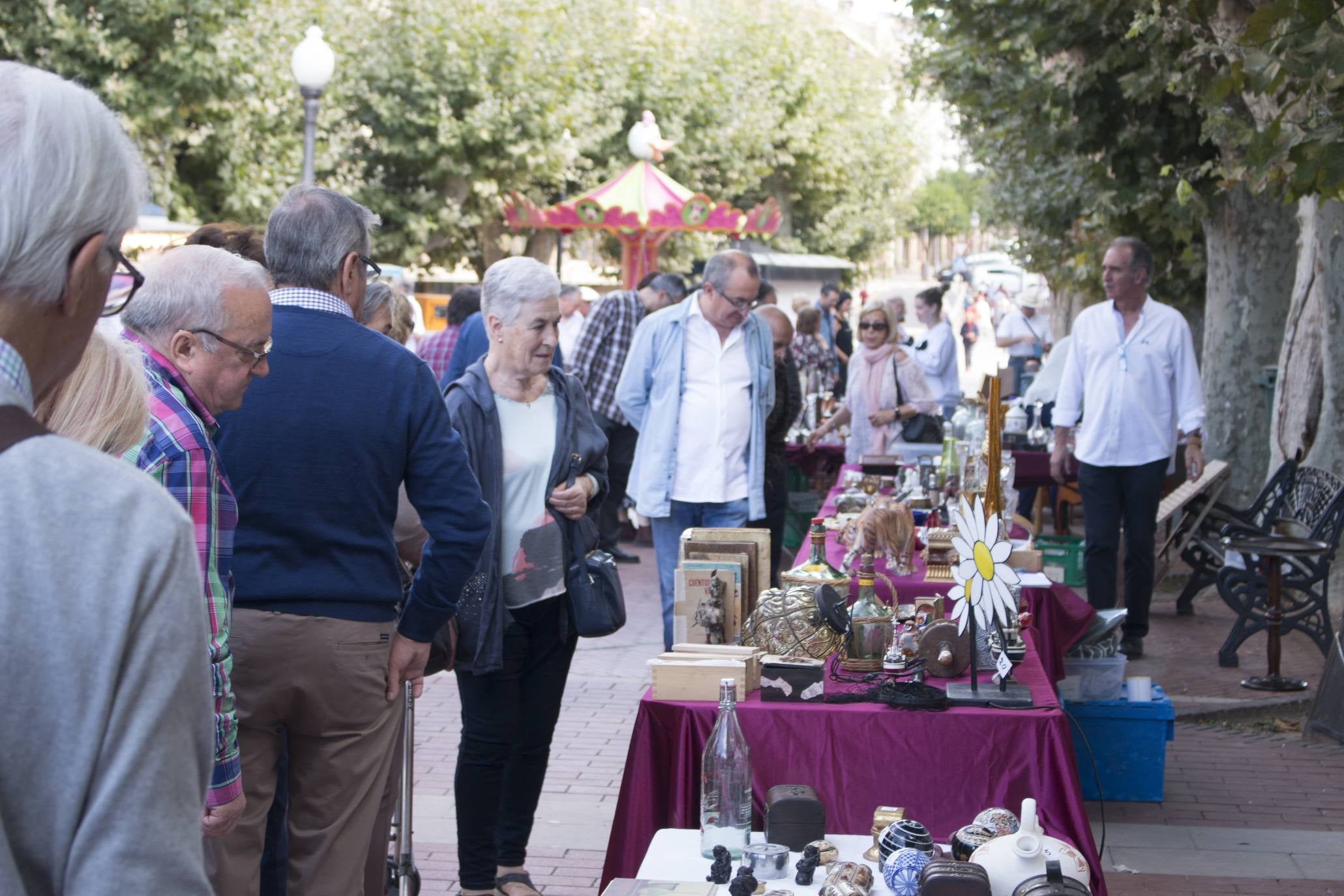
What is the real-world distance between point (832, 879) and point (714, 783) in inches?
17.8

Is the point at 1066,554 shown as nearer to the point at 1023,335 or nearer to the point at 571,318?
the point at 571,318

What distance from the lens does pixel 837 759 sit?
3.58 m

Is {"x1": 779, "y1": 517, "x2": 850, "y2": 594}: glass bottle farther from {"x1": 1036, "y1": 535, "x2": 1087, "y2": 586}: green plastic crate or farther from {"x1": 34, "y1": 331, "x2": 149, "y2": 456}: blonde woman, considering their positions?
{"x1": 1036, "y1": 535, "x2": 1087, "y2": 586}: green plastic crate

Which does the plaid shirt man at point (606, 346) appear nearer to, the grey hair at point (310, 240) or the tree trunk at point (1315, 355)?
the tree trunk at point (1315, 355)

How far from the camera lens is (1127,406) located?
7094 mm

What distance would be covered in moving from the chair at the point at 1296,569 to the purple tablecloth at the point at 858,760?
4.20 metres

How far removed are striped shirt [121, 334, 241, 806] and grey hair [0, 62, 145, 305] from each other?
1.34m

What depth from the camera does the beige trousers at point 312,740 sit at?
10.1 ft

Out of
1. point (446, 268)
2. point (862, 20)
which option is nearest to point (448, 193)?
point (446, 268)

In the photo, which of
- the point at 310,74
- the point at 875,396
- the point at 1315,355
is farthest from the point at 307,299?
the point at 310,74

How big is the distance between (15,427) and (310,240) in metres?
2.16

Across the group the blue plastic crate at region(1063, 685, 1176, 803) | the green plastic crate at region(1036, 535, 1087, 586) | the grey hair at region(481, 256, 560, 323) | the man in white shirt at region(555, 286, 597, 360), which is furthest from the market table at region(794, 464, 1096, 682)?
the man in white shirt at region(555, 286, 597, 360)

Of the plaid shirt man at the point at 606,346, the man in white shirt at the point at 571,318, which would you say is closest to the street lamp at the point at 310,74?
the man in white shirt at the point at 571,318

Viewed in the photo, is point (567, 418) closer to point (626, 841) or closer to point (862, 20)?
point (626, 841)
